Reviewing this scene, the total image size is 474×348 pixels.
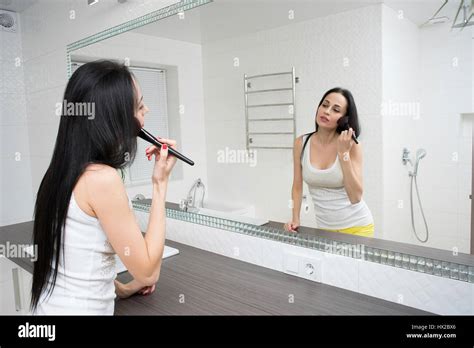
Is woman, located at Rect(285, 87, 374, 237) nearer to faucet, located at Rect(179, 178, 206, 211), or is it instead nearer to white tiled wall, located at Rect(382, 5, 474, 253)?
white tiled wall, located at Rect(382, 5, 474, 253)

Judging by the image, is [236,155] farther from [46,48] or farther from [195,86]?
[46,48]

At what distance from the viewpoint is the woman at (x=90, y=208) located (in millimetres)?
840

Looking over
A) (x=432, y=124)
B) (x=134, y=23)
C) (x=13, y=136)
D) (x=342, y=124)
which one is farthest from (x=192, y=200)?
(x=13, y=136)

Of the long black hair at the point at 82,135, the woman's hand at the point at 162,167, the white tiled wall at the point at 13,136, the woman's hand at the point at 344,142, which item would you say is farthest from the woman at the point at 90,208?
the white tiled wall at the point at 13,136

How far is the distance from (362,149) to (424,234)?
0.27 m

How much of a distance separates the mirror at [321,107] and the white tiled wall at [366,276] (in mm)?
88

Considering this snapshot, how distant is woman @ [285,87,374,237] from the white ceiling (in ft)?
0.77

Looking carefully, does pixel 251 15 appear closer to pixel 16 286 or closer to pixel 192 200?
pixel 192 200

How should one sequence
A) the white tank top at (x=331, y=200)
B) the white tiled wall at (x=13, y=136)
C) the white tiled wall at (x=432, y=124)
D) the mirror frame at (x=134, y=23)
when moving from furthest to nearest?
the white tiled wall at (x=13, y=136)
the mirror frame at (x=134, y=23)
the white tank top at (x=331, y=200)
the white tiled wall at (x=432, y=124)

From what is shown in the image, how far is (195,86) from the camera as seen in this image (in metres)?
1.51

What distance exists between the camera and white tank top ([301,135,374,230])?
108 cm

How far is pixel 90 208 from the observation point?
0.85m

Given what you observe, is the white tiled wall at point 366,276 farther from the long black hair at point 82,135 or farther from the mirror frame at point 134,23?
the mirror frame at point 134,23
